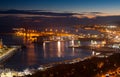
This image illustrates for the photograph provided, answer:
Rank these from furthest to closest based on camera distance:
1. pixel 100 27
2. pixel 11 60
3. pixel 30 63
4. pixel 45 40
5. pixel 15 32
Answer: pixel 15 32
pixel 100 27
pixel 45 40
pixel 11 60
pixel 30 63

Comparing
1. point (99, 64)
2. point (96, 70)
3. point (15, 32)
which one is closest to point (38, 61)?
point (99, 64)

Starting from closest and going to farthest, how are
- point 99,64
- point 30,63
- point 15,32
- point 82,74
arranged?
point 82,74 → point 99,64 → point 30,63 → point 15,32

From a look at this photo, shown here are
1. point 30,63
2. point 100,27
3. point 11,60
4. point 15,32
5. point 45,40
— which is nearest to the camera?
point 30,63

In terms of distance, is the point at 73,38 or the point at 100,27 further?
the point at 100,27

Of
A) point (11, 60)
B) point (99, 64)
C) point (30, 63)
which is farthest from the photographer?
point (11, 60)

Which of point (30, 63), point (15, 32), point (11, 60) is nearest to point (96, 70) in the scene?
point (30, 63)

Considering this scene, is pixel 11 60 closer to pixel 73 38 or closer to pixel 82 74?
pixel 82 74

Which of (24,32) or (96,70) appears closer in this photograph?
(96,70)

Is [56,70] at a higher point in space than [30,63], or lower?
higher

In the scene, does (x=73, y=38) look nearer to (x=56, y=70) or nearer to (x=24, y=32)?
(x=24, y=32)
